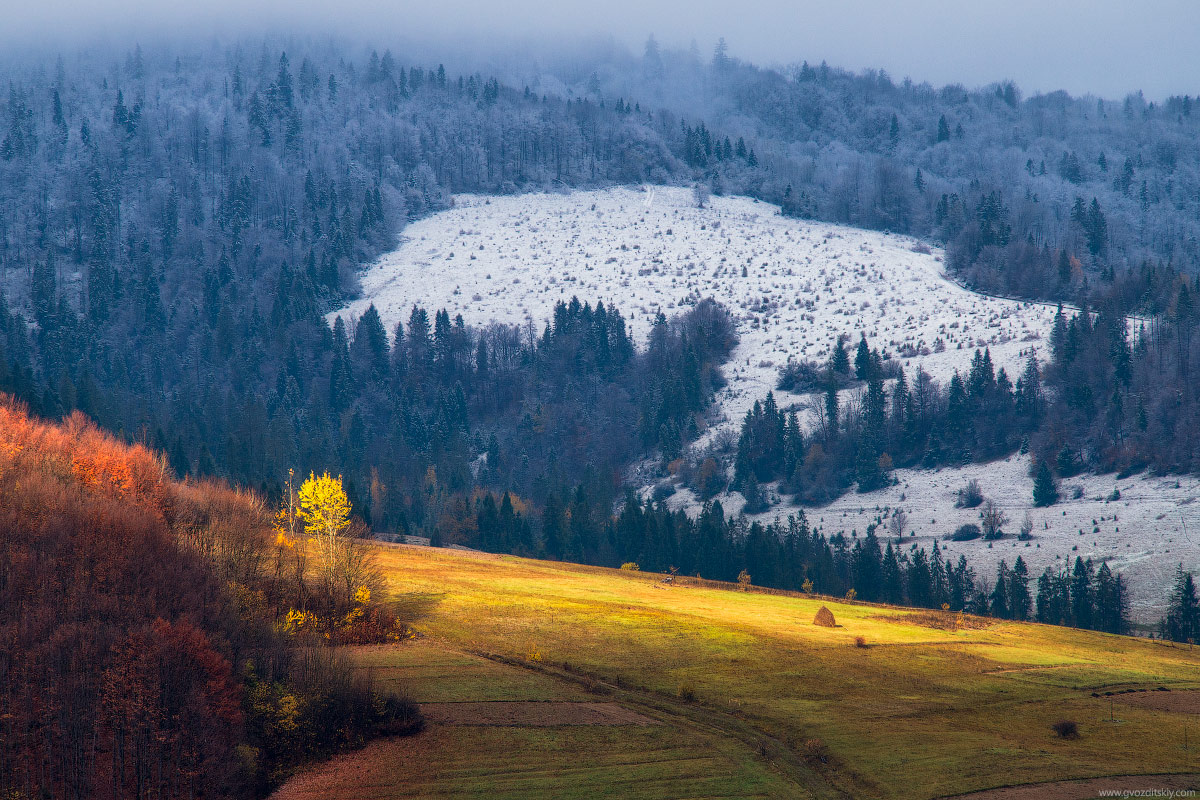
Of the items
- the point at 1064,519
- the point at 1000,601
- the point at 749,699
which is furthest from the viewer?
the point at 1064,519

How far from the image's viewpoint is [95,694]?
51.9 metres

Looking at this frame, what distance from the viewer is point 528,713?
55812 millimetres

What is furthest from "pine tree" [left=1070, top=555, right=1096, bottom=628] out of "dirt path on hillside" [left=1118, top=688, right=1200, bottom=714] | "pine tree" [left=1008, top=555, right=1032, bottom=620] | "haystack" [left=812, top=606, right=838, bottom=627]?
"dirt path on hillside" [left=1118, top=688, right=1200, bottom=714]

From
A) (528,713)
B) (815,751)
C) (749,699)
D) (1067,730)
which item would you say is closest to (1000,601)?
(1067,730)

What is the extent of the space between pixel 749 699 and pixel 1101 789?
65.7 feet

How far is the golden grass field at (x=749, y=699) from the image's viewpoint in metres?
47.7

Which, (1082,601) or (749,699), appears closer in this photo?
(749,699)

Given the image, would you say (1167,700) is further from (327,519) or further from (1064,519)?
(1064,519)

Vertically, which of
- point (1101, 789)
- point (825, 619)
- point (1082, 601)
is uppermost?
point (1101, 789)

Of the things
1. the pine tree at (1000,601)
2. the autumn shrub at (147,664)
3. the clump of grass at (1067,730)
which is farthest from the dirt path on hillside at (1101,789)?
the pine tree at (1000,601)

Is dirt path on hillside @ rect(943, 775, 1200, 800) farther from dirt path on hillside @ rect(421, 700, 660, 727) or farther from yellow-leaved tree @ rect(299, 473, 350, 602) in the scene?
yellow-leaved tree @ rect(299, 473, 350, 602)

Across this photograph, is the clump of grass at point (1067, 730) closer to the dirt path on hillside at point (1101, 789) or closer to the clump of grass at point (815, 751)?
the dirt path on hillside at point (1101, 789)

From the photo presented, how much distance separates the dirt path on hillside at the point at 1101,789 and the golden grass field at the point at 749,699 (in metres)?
0.69

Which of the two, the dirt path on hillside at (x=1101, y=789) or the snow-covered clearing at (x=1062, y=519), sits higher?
the dirt path on hillside at (x=1101, y=789)
